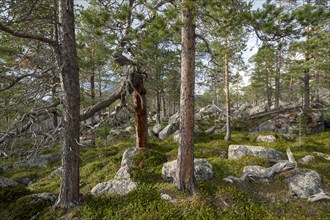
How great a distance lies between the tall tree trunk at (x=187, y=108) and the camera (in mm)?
4750

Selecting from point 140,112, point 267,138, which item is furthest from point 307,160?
point 140,112

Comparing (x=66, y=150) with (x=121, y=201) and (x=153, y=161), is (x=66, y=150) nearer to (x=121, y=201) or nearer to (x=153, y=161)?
(x=121, y=201)

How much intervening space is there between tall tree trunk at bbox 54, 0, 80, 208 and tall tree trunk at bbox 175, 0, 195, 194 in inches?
116

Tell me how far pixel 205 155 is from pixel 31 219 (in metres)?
7.02

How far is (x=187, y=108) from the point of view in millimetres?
4828

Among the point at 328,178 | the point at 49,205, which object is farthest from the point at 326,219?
the point at 49,205

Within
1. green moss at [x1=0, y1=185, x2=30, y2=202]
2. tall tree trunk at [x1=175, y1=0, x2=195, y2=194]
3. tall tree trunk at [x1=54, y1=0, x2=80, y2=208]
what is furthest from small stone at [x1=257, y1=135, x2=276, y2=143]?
green moss at [x1=0, y1=185, x2=30, y2=202]

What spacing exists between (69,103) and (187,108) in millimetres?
3262

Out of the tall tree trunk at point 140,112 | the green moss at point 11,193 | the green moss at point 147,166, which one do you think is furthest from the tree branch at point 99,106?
the green moss at point 11,193

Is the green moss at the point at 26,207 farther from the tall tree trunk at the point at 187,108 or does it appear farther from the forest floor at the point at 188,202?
the tall tree trunk at the point at 187,108

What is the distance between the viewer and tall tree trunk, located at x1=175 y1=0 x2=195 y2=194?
4750 mm

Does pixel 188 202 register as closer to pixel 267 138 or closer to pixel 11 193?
pixel 11 193

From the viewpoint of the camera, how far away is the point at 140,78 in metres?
7.30

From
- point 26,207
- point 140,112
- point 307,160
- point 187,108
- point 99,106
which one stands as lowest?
point 26,207
